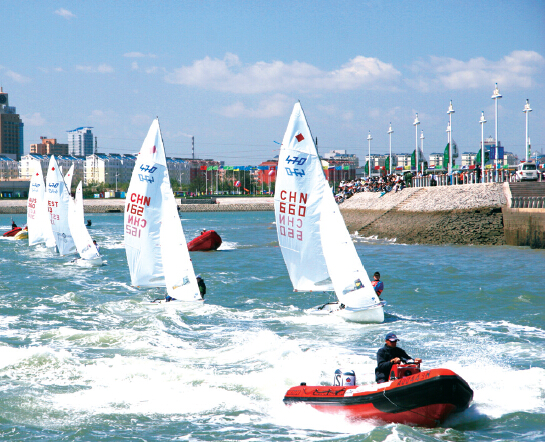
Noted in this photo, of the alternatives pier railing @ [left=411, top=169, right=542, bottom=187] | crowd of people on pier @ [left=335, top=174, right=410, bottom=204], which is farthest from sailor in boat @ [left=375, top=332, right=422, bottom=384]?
crowd of people on pier @ [left=335, top=174, right=410, bottom=204]

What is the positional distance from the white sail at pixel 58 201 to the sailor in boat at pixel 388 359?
24.9 metres

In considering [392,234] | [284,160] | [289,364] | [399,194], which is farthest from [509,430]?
[399,194]

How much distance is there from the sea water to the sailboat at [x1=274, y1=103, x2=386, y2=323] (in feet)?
3.54

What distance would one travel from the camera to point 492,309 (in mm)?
18406

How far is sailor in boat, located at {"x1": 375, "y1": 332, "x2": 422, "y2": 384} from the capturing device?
10.0 metres

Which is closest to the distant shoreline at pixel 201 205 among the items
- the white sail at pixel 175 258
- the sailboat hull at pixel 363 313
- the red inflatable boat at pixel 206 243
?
the red inflatable boat at pixel 206 243

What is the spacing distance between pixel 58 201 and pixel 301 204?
67.3 feet

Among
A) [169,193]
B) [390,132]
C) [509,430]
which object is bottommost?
[509,430]

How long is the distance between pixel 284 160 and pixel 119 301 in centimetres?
939

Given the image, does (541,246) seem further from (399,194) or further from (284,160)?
(284,160)

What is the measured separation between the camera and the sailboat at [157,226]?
17.2 metres

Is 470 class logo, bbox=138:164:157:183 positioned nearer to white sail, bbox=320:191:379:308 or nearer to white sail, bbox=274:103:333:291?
white sail, bbox=274:103:333:291

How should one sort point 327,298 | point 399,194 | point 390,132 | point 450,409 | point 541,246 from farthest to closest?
point 390,132
point 399,194
point 541,246
point 327,298
point 450,409

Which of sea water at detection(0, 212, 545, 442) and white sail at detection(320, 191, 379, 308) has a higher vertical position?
white sail at detection(320, 191, 379, 308)
